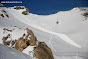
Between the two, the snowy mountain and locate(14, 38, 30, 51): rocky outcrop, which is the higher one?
locate(14, 38, 30, 51): rocky outcrop

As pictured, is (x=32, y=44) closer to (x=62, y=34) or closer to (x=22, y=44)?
(x=22, y=44)

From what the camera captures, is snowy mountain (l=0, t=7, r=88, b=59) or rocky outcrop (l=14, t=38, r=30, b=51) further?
snowy mountain (l=0, t=7, r=88, b=59)

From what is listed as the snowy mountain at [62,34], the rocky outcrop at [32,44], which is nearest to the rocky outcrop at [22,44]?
the rocky outcrop at [32,44]

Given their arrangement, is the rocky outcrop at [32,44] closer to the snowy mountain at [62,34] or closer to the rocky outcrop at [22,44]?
the rocky outcrop at [22,44]

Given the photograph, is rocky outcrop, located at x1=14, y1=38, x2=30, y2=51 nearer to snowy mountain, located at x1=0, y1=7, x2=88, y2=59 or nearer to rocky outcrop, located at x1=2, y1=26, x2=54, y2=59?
rocky outcrop, located at x1=2, y1=26, x2=54, y2=59

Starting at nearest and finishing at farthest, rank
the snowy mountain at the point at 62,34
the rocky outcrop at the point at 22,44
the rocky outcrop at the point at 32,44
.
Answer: the rocky outcrop at the point at 32,44 < the rocky outcrop at the point at 22,44 < the snowy mountain at the point at 62,34

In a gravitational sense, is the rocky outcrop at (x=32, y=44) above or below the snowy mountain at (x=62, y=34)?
above

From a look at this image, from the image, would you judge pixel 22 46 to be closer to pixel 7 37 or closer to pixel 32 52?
pixel 32 52

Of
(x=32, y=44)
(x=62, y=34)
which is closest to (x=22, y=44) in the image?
(x=32, y=44)

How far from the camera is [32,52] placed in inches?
253

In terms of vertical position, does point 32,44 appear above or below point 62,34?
above

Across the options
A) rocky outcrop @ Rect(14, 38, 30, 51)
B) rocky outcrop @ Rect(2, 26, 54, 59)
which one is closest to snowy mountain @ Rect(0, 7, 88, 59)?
rocky outcrop @ Rect(2, 26, 54, 59)

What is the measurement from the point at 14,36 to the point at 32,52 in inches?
153

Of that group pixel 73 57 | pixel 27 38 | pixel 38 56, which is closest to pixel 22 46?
pixel 27 38
